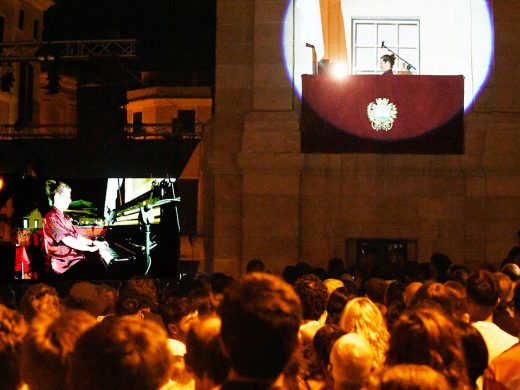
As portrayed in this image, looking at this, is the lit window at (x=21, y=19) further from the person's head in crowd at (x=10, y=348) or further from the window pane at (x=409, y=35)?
the person's head in crowd at (x=10, y=348)

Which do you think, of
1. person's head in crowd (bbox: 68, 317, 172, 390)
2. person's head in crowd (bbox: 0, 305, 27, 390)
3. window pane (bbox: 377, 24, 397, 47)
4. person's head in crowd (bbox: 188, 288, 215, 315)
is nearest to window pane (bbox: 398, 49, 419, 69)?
window pane (bbox: 377, 24, 397, 47)

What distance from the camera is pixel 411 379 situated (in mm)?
3203

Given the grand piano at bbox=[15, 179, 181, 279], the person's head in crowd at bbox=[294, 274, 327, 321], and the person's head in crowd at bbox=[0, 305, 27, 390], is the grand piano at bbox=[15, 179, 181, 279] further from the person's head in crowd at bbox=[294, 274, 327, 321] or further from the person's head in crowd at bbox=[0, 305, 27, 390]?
the person's head in crowd at bbox=[0, 305, 27, 390]

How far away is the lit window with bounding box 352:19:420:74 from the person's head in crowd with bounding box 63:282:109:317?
11.7m

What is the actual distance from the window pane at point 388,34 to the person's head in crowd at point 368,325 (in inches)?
568

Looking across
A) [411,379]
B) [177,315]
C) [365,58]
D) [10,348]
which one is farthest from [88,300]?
[365,58]

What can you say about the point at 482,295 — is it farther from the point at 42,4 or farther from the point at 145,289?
the point at 42,4

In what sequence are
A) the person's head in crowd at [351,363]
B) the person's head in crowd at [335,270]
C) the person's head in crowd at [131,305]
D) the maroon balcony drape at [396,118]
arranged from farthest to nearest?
the maroon balcony drape at [396,118] < the person's head in crowd at [335,270] < the person's head in crowd at [131,305] < the person's head in crowd at [351,363]

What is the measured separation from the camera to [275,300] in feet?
11.0

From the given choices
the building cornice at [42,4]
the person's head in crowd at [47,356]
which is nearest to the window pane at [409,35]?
the person's head in crowd at [47,356]

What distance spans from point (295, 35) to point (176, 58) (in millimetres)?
18822

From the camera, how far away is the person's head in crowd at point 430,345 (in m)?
3.97

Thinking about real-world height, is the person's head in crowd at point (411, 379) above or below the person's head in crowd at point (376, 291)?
above

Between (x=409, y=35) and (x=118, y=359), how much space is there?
17.3m
